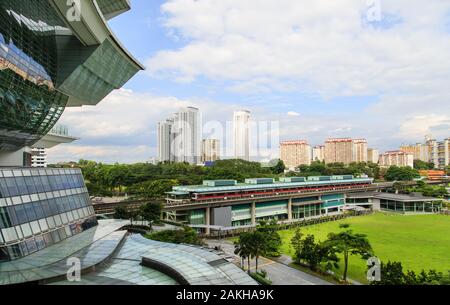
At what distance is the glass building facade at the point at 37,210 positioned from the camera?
1417 cm

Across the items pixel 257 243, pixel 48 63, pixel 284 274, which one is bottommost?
pixel 284 274

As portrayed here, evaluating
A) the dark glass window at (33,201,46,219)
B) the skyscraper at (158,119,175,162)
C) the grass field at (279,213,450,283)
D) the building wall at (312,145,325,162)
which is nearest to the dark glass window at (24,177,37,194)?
the dark glass window at (33,201,46,219)

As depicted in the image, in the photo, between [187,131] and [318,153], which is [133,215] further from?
[318,153]

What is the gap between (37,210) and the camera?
55.3 ft

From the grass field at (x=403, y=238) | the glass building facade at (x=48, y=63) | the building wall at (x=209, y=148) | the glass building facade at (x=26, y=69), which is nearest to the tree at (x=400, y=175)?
the grass field at (x=403, y=238)

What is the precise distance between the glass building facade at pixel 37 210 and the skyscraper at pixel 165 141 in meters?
69.9

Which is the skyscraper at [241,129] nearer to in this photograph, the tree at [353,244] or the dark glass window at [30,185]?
the tree at [353,244]

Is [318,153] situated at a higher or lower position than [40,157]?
higher

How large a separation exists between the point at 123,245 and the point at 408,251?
27.4 m

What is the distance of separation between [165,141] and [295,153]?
70.8 metres

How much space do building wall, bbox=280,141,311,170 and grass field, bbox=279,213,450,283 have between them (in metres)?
89.0

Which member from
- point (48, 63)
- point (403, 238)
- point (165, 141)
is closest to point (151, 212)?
point (48, 63)

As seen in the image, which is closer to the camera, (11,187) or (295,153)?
(11,187)
